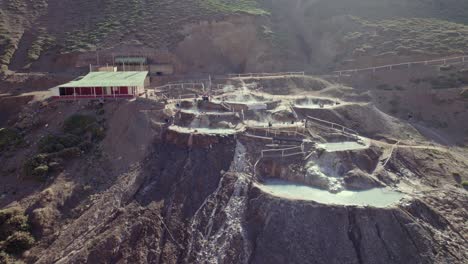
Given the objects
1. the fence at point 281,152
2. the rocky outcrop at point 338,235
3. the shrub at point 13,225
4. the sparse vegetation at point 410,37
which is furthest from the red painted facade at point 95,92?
the sparse vegetation at point 410,37

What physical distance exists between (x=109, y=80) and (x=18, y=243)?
1922 centimetres

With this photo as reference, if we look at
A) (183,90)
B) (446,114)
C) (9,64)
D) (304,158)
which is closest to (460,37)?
(446,114)

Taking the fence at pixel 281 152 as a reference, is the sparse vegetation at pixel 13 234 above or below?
below

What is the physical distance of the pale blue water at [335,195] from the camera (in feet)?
93.5

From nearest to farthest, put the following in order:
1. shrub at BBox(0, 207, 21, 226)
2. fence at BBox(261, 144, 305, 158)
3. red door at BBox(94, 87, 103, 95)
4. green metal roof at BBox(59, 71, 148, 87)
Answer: shrub at BBox(0, 207, 21, 226)
fence at BBox(261, 144, 305, 158)
green metal roof at BBox(59, 71, 148, 87)
red door at BBox(94, 87, 103, 95)

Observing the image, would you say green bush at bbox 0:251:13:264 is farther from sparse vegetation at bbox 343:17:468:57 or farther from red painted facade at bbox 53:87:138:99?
sparse vegetation at bbox 343:17:468:57

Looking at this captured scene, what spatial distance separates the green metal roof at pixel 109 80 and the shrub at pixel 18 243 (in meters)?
16.9

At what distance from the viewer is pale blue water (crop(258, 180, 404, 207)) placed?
93.5 ft

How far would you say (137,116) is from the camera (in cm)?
3672

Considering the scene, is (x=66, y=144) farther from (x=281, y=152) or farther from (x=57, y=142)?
(x=281, y=152)

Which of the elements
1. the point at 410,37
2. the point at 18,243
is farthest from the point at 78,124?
the point at 410,37

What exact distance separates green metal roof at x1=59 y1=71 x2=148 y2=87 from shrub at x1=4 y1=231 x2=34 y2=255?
16941 mm

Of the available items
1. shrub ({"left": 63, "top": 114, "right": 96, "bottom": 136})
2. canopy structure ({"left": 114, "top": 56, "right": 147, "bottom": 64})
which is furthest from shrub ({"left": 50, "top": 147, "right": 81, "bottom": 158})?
canopy structure ({"left": 114, "top": 56, "right": 147, "bottom": 64})

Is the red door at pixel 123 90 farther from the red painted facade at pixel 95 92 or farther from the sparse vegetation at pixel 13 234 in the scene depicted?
the sparse vegetation at pixel 13 234
